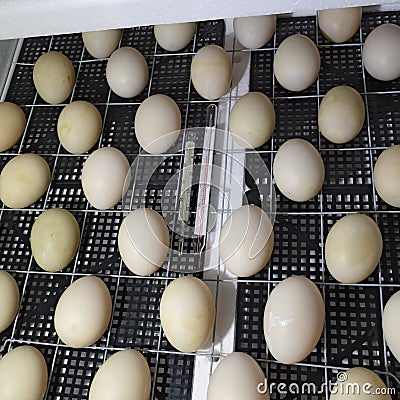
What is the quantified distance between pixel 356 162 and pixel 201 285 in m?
0.48

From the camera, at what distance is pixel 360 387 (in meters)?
0.88

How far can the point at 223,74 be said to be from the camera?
1279 mm

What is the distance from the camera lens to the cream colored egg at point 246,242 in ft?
3.43

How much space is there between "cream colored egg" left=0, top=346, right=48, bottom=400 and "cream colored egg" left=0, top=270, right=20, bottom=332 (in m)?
0.08

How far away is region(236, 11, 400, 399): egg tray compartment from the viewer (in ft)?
3.25

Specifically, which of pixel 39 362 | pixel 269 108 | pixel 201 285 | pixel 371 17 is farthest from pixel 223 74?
pixel 39 362

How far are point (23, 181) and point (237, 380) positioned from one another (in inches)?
27.3


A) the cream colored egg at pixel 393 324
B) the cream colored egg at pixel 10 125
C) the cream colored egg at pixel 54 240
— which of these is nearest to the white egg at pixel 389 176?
the cream colored egg at pixel 393 324

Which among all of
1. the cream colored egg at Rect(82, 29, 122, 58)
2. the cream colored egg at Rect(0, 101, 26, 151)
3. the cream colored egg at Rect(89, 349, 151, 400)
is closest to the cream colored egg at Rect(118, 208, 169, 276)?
the cream colored egg at Rect(89, 349, 151, 400)

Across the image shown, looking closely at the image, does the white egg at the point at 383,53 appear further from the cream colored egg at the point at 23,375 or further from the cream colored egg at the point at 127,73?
the cream colored egg at the point at 23,375

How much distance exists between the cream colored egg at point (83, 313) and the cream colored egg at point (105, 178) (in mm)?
207

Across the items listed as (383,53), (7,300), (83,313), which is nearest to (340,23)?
(383,53)

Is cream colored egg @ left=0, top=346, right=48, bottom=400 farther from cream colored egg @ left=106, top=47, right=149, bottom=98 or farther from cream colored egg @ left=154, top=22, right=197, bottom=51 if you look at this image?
cream colored egg @ left=154, top=22, right=197, bottom=51

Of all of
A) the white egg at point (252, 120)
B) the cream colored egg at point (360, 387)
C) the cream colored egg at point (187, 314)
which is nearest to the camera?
the cream colored egg at point (360, 387)
